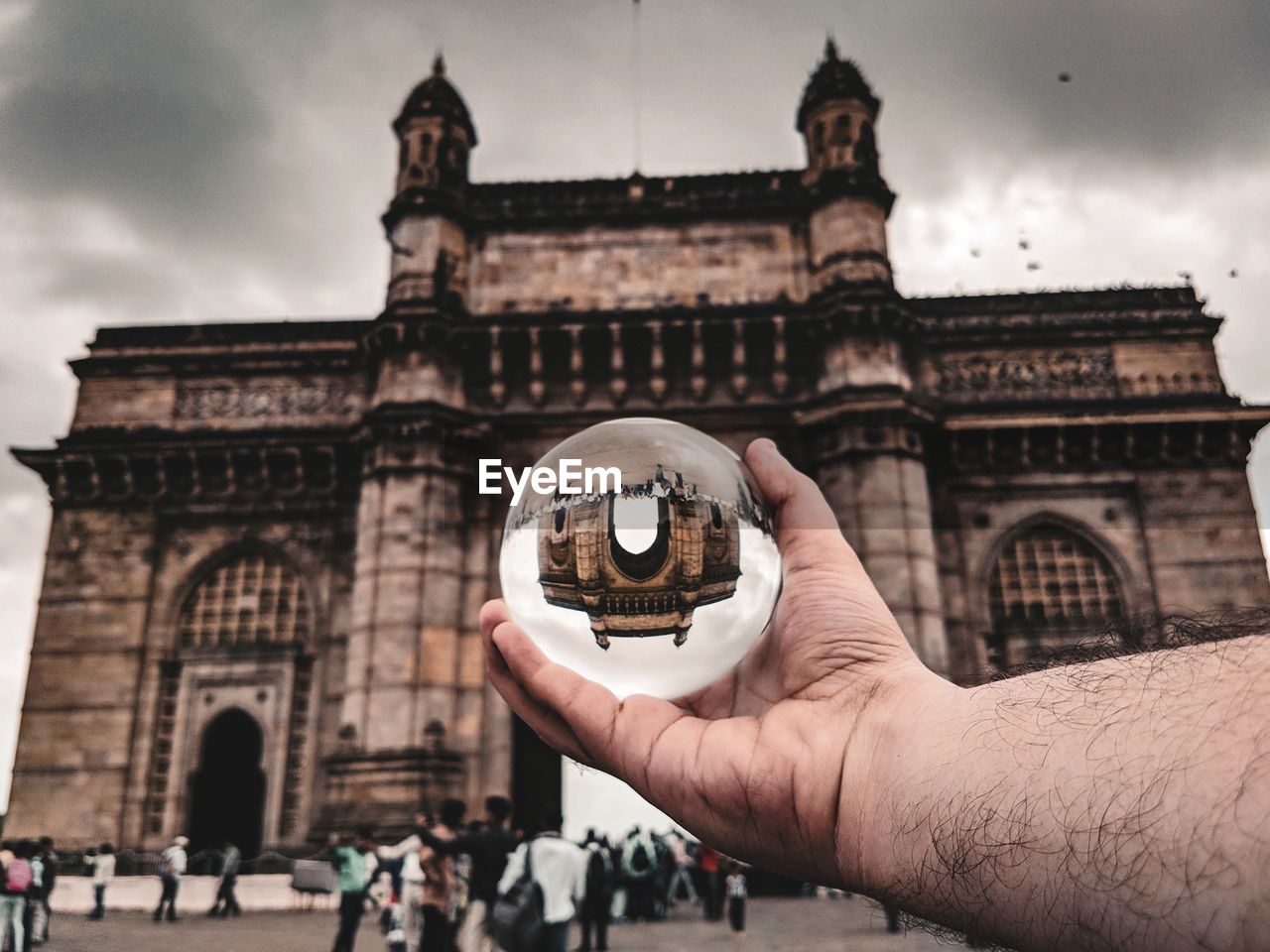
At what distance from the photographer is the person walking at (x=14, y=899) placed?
1055cm

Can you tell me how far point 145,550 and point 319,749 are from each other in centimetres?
571

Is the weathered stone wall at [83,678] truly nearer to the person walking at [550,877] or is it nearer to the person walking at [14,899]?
the person walking at [14,899]

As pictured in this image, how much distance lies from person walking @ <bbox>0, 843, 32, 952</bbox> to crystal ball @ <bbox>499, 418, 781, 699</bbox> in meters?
11.1

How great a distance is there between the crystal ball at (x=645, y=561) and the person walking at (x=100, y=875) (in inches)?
700

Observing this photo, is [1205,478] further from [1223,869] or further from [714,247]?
[1223,869]

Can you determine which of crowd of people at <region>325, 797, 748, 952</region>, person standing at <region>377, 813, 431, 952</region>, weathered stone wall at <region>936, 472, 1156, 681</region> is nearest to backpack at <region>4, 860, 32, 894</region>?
crowd of people at <region>325, 797, 748, 952</region>

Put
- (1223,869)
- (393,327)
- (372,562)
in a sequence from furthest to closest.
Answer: (393,327) < (372,562) < (1223,869)

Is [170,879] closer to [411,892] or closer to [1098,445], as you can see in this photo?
[411,892]

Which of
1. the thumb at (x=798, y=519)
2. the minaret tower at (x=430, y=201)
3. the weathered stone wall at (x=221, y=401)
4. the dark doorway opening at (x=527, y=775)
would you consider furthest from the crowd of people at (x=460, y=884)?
the minaret tower at (x=430, y=201)

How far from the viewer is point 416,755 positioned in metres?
16.3

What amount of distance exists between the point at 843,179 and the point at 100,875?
18.9 meters

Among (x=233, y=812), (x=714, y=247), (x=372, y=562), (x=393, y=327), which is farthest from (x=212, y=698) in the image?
(x=714, y=247)

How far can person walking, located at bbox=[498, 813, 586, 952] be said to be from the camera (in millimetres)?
7000

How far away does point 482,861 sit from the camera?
761 cm
